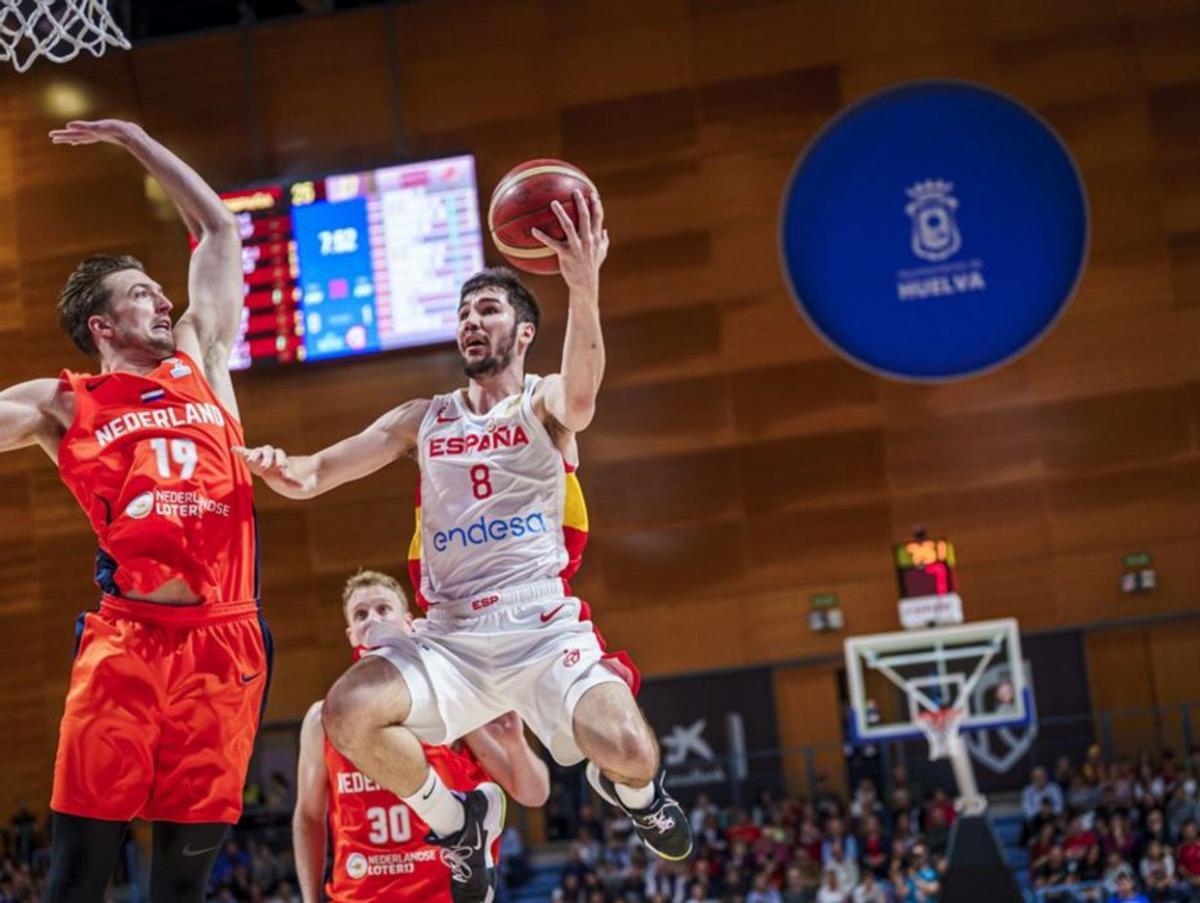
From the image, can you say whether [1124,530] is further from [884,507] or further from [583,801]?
[583,801]

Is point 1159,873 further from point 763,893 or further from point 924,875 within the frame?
point 763,893

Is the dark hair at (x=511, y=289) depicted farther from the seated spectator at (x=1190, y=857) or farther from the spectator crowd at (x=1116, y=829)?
the seated spectator at (x=1190, y=857)

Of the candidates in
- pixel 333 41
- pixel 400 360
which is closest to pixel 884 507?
pixel 400 360

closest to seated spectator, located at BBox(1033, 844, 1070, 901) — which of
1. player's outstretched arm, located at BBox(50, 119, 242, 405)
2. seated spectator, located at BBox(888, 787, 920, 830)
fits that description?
seated spectator, located at BBox(888, 787, 920, 830)

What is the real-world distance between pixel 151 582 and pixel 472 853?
5.51 ft

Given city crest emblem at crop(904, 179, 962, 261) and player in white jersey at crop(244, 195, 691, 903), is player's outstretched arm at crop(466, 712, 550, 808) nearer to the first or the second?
player in white jersey at crop(244, 195, 691, 903)

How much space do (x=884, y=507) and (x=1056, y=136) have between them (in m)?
4.51

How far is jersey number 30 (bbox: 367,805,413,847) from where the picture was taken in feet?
21.8

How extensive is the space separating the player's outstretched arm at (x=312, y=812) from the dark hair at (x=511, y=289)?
5.72 feet

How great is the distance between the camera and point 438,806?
5738 millimetres

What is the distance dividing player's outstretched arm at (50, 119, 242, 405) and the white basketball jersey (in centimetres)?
89

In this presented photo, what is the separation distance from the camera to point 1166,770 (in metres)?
16.2

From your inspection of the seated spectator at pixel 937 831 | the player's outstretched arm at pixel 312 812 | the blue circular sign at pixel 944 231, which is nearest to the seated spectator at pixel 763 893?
the seated spectator at pixel 937 831

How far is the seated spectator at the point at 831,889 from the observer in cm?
1512
